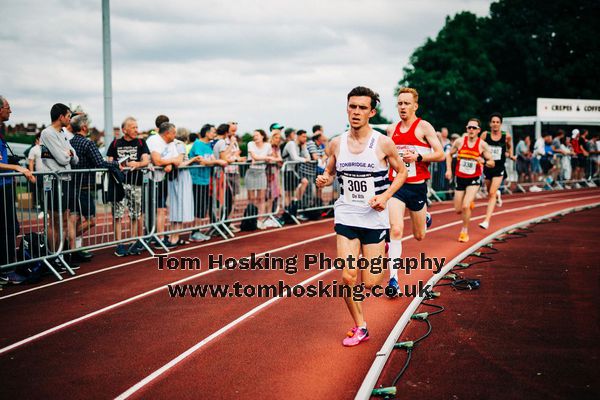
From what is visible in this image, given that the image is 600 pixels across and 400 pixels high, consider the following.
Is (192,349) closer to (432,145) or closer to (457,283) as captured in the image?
(457,283)

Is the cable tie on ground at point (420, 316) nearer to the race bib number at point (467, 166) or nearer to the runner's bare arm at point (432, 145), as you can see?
the runner's bare arm at point (432, 145)

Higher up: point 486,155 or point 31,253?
point 486,155

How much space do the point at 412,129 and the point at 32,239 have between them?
17.9 feet

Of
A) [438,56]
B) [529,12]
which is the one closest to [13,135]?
[438,56]

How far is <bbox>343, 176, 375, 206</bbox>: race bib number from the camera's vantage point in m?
5.43

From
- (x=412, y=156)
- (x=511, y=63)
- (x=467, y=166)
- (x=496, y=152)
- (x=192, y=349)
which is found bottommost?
(x=192, y=349)

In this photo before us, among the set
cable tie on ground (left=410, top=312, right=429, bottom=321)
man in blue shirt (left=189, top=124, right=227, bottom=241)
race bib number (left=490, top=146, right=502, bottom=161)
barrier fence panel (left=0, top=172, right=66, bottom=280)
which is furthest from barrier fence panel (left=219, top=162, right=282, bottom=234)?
cable tie on ground (left=410, top=312, right=429, bottom=321)

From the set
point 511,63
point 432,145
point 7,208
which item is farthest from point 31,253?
point 511,63

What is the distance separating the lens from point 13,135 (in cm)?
2936

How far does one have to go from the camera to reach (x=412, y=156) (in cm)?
732

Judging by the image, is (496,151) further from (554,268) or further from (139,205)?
(139,205)

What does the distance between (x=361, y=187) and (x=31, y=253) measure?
5.22 m

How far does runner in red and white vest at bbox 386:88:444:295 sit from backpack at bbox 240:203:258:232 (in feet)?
18.6

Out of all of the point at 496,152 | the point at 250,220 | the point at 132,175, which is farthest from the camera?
the point at 250,220
